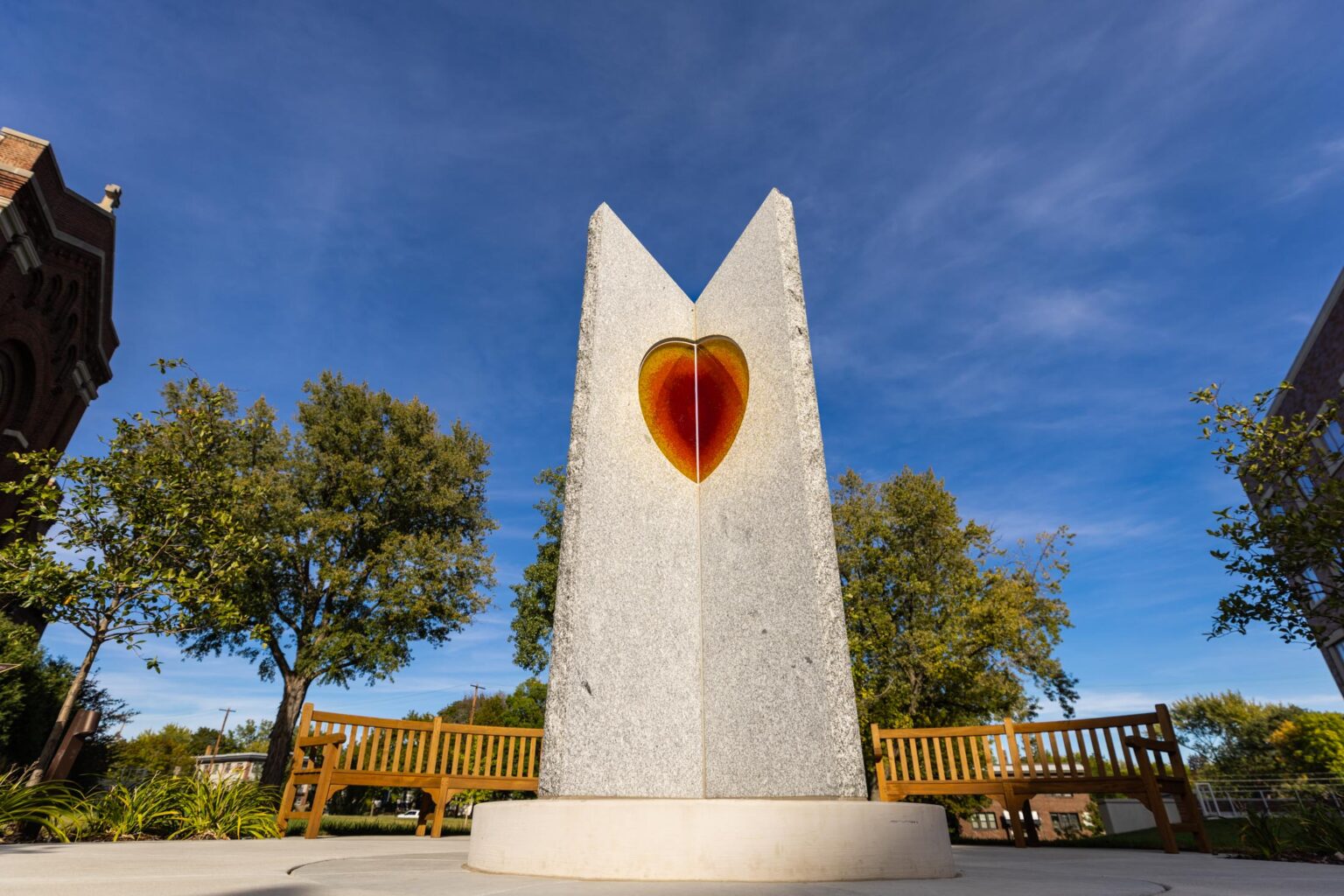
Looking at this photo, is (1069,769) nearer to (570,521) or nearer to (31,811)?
(570,521)

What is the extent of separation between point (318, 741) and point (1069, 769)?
304 inches

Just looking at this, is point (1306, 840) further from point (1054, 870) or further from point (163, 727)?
point (163, 727)

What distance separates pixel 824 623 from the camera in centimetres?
349

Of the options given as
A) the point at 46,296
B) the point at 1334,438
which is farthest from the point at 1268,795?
the point at 46,296

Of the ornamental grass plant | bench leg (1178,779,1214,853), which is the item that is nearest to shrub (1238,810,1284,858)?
bench leg (1178,779,1214,853)

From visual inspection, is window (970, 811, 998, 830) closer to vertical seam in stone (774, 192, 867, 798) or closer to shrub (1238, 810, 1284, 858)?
shrub (1238, 810, 1284, 858)

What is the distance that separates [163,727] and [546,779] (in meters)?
49.6

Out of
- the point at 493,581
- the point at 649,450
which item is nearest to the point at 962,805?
the point at 493,581

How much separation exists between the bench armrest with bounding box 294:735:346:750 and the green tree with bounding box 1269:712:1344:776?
41088mm

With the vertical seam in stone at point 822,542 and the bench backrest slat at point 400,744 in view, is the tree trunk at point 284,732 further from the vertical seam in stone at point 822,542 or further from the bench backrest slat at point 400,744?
the vertical seam in stone at point 822,542

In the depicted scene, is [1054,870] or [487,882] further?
[1054,870]

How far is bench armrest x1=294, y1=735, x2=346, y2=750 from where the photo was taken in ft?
19.9

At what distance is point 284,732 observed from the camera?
13695mm

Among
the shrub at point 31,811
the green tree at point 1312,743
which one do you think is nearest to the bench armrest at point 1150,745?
the shrub at point 31,811
